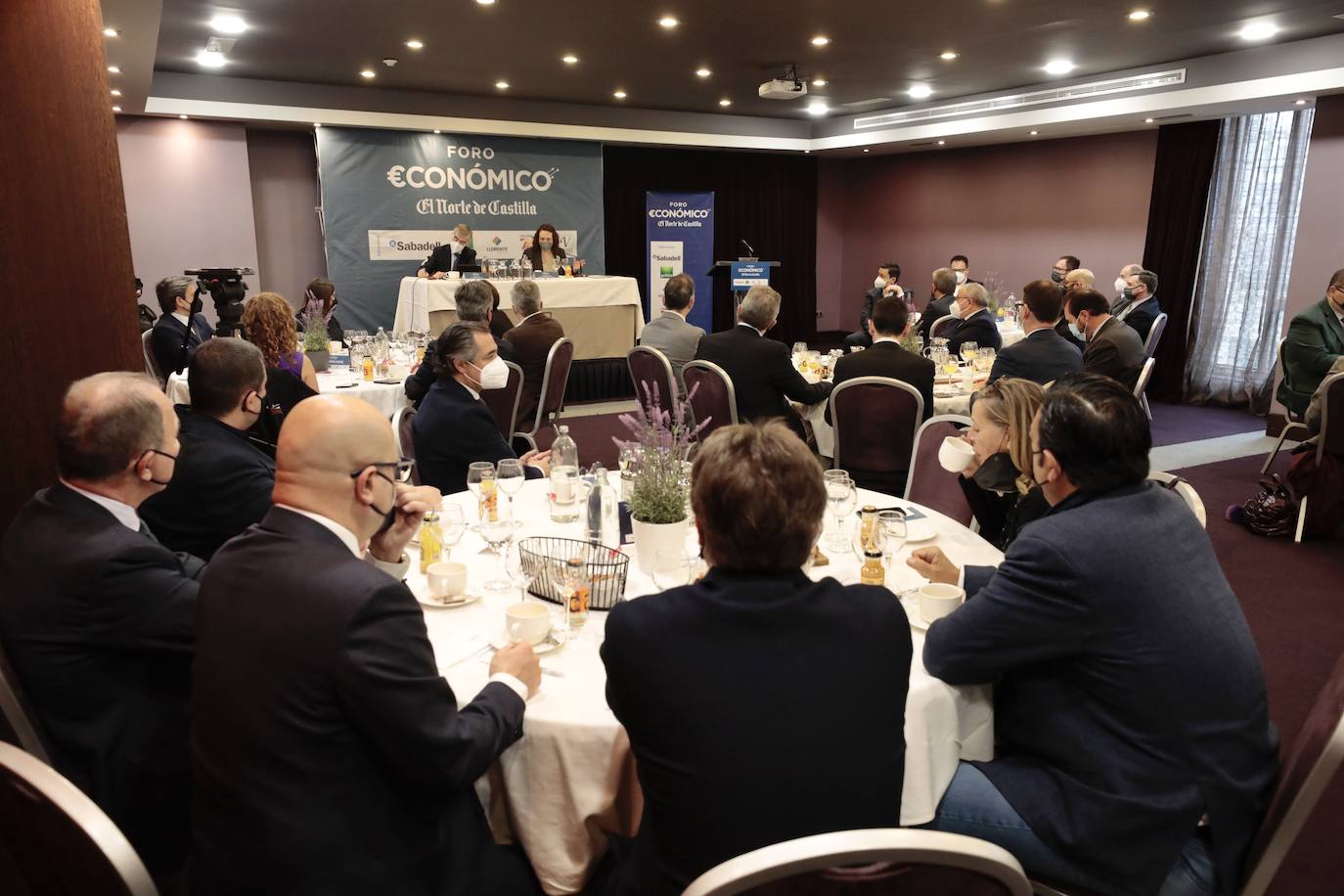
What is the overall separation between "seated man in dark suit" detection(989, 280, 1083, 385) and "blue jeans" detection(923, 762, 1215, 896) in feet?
10.8

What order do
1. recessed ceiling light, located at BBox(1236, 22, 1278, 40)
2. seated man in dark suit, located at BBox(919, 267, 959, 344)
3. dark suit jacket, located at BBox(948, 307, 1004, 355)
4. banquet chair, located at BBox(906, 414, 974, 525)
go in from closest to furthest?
1. banquet chair, located at BBox(906, 414, 974, 525)
2. dark suit jacket, located at BBox(948, 307, 1004, 355)
3. recessed ceiling light, located at BBox(1236, 22, 1278, 40)
4. seated man in dark suit, located at BBox(919, 267, 959, 344)

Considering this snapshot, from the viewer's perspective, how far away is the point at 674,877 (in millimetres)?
1341

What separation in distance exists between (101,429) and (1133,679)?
205 cm

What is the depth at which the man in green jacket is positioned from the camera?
5.98m

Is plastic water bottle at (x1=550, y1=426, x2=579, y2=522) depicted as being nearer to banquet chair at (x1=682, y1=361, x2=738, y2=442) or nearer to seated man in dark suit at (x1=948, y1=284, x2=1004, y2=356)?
banquet chair at (x1=682, y1=361, x2=738, y2=442)

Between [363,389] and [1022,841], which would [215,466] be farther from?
[363,389]

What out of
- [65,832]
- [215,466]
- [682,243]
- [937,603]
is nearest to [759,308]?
[215,466]

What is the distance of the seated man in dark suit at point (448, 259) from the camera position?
8.73 metres

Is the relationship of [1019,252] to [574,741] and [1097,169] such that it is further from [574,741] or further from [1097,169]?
[574,741]

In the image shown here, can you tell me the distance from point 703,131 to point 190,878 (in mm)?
11842

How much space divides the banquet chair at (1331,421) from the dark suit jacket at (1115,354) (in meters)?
1.06

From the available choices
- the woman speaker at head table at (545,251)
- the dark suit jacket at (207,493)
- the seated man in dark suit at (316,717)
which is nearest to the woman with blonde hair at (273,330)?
the dark suit jacket at (207,493)

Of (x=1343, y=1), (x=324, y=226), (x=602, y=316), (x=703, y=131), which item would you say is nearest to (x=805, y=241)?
(x=703, y=131)

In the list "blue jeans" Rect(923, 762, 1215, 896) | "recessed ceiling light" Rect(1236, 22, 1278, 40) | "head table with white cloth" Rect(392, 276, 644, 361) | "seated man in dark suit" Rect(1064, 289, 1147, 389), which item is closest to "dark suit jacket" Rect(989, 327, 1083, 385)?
"seated man in dark suit" Rect(1064, 289, 1147, 389)
